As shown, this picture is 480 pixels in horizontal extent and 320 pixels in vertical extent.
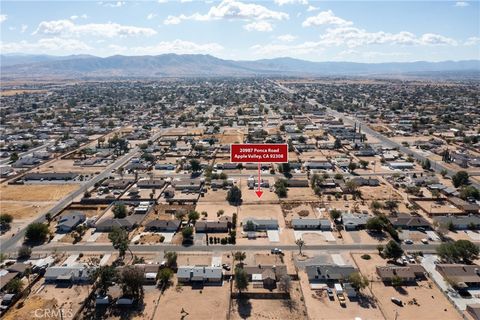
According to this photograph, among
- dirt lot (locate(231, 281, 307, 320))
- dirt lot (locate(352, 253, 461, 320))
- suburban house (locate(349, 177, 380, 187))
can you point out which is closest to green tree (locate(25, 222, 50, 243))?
dirt lot (locate(231, 281, 307, 320))

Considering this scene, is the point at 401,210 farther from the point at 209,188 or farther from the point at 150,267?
the point at 150,267

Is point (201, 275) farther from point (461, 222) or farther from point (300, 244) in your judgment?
point (461, 222)

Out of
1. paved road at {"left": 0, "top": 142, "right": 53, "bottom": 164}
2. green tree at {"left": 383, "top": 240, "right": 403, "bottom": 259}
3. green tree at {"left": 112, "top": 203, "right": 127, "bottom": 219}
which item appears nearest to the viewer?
green tree at {"left": 383, "top": 240, "right": 403, "bottom": 259}

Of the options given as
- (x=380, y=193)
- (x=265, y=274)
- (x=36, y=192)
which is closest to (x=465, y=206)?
(x=380, y=193)

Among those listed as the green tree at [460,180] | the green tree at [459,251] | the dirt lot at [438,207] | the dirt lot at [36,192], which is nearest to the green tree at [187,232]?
the dirt lot at [36,192]

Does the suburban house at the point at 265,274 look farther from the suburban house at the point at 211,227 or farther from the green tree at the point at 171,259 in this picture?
the suburban house at the point at 211,227

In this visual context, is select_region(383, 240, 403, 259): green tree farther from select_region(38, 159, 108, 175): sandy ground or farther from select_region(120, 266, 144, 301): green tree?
select_region(38, 159, 108, 175): sandy ground
